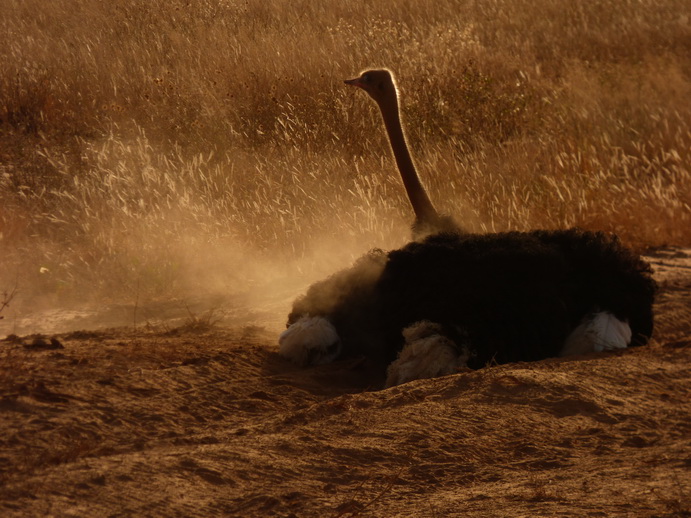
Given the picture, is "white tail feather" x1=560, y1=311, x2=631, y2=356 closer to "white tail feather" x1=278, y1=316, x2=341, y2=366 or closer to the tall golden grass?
"white tail feather" x1=278, y1=316, x2=341, y2=366

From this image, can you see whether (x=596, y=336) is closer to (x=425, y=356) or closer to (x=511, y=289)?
(x=511, y=289)

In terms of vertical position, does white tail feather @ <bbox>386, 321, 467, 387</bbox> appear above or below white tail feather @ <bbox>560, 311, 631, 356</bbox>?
above

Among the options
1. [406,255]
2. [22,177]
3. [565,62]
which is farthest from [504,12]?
[406,255]

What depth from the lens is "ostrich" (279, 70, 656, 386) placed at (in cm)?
445

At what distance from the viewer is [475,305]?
446cm

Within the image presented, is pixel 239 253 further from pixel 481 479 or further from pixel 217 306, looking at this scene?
pixel 481 479

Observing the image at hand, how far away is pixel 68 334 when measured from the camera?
5277 millimetres

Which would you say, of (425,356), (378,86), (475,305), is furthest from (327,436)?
(378,86)

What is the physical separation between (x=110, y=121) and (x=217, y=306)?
3.79 metres

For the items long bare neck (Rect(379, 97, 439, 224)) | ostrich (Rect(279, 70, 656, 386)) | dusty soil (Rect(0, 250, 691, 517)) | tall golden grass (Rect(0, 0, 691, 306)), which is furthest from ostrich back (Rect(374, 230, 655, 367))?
tall golden grass (Rect(0, 0, 691, 306))

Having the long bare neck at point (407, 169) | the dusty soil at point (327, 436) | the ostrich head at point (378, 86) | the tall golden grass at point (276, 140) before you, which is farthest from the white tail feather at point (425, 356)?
the tall golden grass at point (276, 140)

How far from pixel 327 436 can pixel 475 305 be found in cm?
110

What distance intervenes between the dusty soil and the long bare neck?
121 centimetres

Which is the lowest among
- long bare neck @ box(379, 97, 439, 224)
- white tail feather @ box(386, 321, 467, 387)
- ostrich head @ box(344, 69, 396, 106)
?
white tail feather @ box(386, 321, 467, 387)
